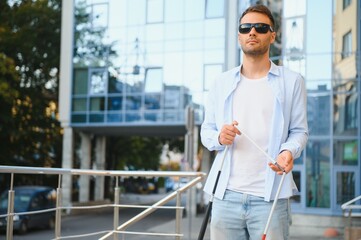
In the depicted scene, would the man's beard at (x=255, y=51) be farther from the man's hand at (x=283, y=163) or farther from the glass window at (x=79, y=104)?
the glass window at (x=79, y=104)

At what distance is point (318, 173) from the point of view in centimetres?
1667

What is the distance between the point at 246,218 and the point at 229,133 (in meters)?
0.39

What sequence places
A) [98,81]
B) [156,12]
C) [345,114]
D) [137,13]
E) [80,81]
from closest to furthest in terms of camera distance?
[345,114], [156,12], [137,13], [98,81], [80,81]

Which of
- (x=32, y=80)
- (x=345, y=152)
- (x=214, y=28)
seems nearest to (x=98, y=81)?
(x=32, y=80)

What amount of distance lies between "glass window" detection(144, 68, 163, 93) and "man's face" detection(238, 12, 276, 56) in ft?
69.9

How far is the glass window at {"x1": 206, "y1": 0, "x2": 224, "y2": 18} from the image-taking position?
23016 millimetres

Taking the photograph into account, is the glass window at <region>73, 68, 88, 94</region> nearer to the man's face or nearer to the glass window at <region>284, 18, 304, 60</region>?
the glass window at <region>284, 18, 304, 60</region>

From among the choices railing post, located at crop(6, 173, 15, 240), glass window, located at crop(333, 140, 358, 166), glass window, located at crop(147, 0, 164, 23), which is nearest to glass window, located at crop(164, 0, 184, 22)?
glass window, located at crop(147, 0, 164, 23)

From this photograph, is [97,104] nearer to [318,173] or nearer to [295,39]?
[295,39]

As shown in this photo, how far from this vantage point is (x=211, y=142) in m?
2.56

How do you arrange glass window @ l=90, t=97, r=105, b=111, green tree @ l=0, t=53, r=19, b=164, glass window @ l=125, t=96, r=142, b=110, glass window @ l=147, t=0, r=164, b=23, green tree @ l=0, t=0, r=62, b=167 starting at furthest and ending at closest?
green tree @ l=0, t=0, r=62, b=167
glass window @ l=90, t=97, r=105, b=111
glass window @ l=125, t=96, r=142, b=110
glass window @ l=147, t=0, r=164, b=23
green tree @ l=0, t=53, r=19, b=164

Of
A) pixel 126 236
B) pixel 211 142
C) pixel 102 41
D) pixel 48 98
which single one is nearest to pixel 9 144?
pixel 48 98

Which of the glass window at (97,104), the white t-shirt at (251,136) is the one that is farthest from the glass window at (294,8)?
the white t-shirt at (251,136)

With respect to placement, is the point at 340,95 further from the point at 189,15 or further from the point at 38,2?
the point at 38,2
